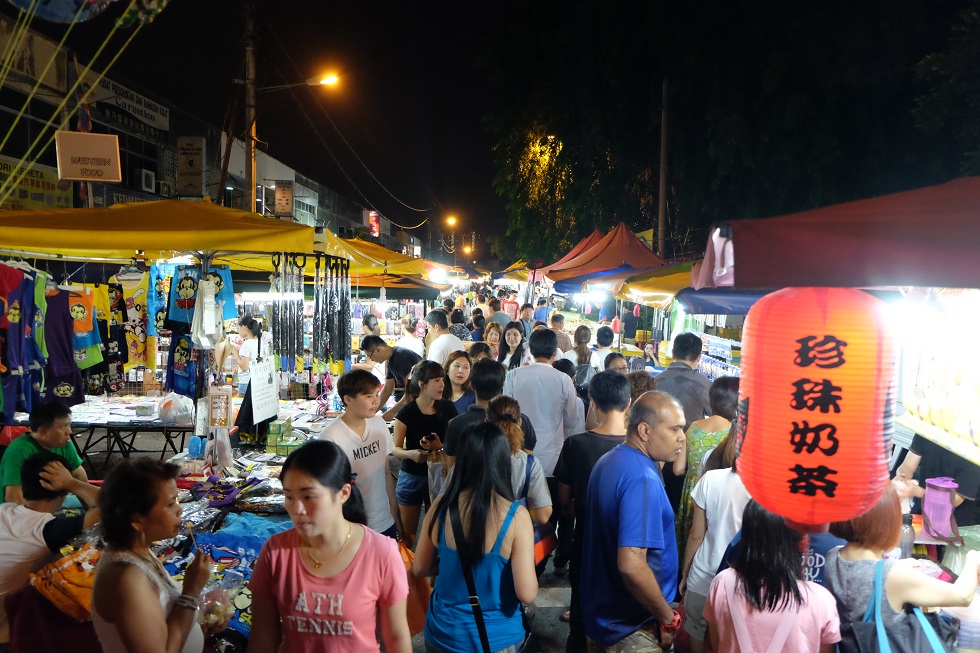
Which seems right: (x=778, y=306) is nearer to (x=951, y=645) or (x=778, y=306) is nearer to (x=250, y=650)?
(x=951, y=645)

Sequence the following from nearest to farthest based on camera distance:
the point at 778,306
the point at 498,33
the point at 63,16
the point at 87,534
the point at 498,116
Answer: the point at 778,306, the point at 87,534, the point at 63,16, the point at 498,33, the point at 498,116

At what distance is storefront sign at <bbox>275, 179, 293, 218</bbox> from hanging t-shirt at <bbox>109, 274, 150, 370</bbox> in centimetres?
1659

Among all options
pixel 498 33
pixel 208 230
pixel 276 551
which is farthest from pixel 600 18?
pixel 276 551

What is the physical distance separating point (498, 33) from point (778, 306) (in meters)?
15.7

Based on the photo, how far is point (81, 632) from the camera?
119 inches

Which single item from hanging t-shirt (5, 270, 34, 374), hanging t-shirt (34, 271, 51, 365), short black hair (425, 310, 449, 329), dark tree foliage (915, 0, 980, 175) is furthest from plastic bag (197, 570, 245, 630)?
dark tree foliage (915, 0, 980, 175)

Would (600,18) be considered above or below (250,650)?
above

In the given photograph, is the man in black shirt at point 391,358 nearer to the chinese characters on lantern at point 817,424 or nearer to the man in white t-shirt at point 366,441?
the man in white t-shirt at point 366,441

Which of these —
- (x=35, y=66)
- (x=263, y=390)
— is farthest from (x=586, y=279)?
(x=35, y=66)

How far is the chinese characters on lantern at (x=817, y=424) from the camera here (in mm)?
2426

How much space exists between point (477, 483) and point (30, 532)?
2735mm

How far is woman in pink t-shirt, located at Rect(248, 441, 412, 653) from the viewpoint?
2240mm

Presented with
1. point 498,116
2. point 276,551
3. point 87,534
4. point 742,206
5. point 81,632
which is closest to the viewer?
point 276,551

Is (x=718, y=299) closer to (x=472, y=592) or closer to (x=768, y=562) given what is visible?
(x=768, y=562)
